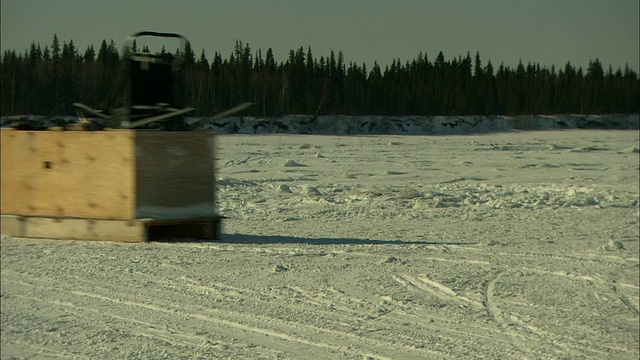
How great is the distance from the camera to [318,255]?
8.05m

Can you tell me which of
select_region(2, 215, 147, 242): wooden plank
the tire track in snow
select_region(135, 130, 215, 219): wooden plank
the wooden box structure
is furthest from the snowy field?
select_region(135, 130, 215, 219): wooden plank

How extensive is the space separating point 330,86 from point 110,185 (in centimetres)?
3736

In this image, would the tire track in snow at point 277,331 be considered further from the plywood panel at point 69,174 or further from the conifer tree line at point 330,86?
the conifer tree line at point 330,86

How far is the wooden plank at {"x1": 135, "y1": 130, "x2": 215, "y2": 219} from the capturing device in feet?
28.4

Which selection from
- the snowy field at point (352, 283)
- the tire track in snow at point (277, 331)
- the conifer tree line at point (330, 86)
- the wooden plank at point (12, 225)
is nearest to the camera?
the tire track in snow at point (277, 331)

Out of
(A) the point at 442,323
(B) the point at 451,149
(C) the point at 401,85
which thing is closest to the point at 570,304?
(A) the point at 442,323

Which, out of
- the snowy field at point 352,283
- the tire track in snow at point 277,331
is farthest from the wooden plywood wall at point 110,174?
the tire track in snow at point 277,331

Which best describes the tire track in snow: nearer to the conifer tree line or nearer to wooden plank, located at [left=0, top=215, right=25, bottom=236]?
wooden plank, located at [left=0, top=215, right=25, bottom=236]

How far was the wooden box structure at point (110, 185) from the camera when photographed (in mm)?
8656

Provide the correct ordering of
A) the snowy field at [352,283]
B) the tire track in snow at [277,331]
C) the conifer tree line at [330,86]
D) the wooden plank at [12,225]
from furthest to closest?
the conifer tree line at [330,86], the wooden plank at [12,225], the snowy field at [352,283], the tire track in snow at [277,331]

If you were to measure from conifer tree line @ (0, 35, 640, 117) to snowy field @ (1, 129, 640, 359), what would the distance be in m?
11.4

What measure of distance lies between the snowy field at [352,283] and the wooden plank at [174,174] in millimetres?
425

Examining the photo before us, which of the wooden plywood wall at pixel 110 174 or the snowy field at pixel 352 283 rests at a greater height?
the wooden plywood wall at pixel 110 174

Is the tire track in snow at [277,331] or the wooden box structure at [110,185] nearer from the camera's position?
the tire track in snow at [277,331]
